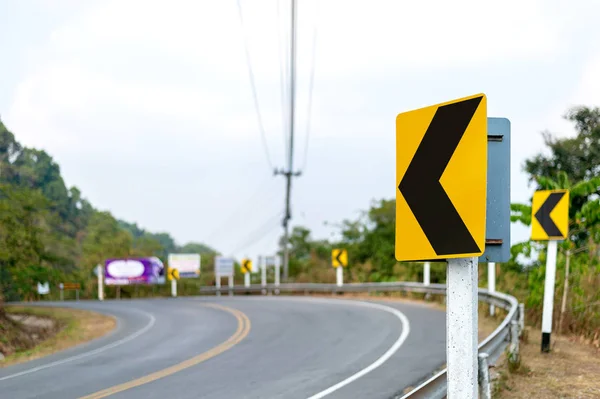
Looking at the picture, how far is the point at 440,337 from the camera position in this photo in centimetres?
1463

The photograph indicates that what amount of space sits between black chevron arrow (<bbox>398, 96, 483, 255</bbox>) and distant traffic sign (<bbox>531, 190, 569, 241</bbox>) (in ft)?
26.0

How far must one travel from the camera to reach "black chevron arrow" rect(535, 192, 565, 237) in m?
10.7

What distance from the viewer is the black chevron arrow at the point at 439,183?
132 inches

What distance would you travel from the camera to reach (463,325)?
11.2 ft

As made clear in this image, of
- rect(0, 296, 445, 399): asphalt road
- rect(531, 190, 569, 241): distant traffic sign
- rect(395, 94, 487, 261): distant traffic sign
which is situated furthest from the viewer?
rect(531, 190, 569, 241): distant traffic sign

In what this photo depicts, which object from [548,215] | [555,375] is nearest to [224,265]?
[548,215]

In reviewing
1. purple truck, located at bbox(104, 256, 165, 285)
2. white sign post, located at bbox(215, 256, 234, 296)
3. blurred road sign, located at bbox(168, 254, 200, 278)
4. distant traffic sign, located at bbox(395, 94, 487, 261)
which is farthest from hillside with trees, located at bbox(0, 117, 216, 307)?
distant traffic sign, located at bbox(395, 94, 487, 261)

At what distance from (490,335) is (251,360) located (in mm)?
4810

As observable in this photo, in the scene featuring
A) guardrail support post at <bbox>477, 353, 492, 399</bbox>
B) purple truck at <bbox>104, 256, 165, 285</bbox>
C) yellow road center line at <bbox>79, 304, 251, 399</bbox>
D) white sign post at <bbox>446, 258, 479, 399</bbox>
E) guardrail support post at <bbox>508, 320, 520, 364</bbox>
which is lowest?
purple truck at <bbox>104, 256, 165, 285</bbox>

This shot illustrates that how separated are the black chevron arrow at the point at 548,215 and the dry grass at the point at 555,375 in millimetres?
2139

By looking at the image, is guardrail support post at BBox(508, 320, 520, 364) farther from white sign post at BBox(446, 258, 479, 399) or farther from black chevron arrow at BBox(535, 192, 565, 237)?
white sign post at BBox(446, 258, 479, 399)

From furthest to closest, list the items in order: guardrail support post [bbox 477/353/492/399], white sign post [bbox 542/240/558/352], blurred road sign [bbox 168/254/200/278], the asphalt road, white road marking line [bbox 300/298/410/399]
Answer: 1. blurred road sign [bbox 168/254/200/278]
2. white sign post [bbox 542/240/558/352]
3. the asphalt road
4. white road marking line [bbox 300/298/410/399]
5. guardrail support post [bbox 477/353/492/399]

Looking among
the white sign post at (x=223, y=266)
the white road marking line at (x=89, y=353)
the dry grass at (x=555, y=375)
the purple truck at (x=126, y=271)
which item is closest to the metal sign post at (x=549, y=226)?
the dry grass at (x=555, y=375)

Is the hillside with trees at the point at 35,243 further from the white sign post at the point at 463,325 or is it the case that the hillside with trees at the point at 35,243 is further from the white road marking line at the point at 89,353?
the white sign post at the point at 463,325
